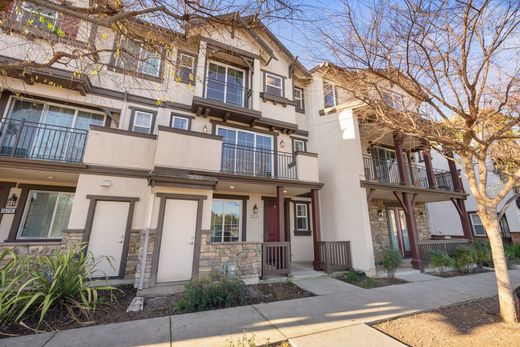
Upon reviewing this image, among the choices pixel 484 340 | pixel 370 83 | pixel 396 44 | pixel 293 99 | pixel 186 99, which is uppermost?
pixel 293 99

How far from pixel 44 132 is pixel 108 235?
14.3 feet

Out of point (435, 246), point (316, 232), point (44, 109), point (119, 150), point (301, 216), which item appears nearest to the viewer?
point (119, 150)

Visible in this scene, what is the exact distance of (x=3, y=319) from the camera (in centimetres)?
387

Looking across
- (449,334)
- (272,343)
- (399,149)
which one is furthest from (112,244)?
(399,149)

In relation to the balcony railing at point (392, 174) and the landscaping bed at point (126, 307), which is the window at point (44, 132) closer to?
the landscaping bed at point (126, 307)

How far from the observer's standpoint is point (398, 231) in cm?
1123

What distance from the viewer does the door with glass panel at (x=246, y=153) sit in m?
8.88

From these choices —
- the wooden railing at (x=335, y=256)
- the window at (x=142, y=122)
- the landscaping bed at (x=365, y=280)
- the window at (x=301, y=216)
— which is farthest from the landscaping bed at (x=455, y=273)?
the window at (x=142, y=122)

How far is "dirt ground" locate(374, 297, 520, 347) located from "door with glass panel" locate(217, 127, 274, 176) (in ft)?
21.2

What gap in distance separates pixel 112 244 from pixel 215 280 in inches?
144

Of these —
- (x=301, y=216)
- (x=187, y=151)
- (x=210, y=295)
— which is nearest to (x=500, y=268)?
(x=210, y=295)

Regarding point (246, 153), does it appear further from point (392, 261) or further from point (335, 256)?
point (392, 261)

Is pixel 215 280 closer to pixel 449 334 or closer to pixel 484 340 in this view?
pixel 449 334

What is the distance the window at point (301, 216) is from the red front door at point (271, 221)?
1.10m
